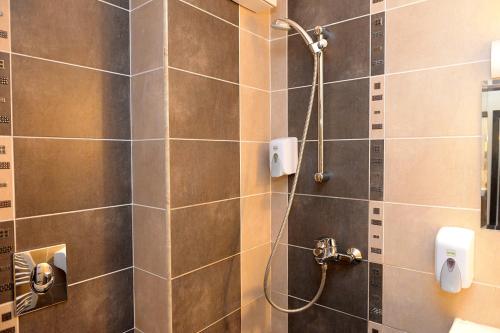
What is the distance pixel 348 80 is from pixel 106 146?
1030 millimetres

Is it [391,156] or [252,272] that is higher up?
[391,156]

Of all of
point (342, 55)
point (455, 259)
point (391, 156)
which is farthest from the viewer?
point (342, 55)

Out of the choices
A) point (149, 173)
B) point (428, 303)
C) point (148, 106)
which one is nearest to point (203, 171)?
point (149, 173)

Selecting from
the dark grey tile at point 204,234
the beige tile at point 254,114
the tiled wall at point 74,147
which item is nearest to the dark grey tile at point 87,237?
the tiled wall at point 74,147

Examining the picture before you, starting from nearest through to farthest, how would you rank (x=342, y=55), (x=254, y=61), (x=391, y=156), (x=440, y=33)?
(x=440, y=33), (x=391, y=156), (x=342, y=55), (x=254, y=61)

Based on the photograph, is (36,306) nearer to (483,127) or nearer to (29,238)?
(29,238)

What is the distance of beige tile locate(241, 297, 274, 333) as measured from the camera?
143cm

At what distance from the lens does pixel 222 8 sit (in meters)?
1.29

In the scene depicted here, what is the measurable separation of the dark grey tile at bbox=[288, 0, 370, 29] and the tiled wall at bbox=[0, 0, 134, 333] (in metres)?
0.77

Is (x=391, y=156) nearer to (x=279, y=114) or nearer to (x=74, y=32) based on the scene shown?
(x=279, y=114)

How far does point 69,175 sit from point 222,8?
0.91 metres

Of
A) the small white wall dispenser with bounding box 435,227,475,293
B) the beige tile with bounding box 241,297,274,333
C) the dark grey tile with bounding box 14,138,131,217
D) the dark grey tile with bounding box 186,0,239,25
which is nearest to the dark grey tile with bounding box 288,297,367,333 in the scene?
the beige tile with bounding box 241,297,274,333

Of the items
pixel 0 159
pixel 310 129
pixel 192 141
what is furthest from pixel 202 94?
pixel 0 159

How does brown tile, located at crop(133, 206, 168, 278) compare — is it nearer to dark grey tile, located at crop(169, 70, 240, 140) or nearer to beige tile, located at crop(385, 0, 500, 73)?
dark grey tile, located at crop(169, 70, 240, 140)
